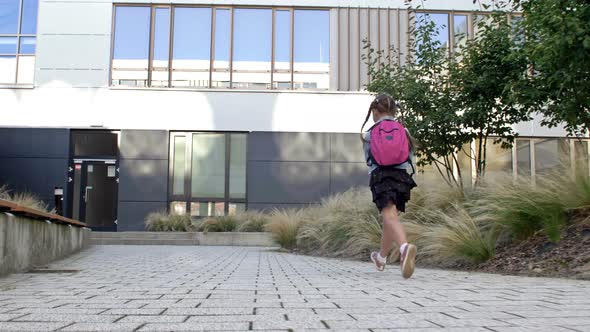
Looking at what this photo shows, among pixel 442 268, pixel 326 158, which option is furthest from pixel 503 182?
pixel 326 158

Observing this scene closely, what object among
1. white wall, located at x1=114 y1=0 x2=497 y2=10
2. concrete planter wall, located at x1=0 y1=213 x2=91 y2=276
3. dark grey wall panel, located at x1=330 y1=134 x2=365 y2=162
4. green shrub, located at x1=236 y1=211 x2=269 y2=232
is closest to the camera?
concrete planter wall, located at x1=0 y1=213 x2=91 y2=276

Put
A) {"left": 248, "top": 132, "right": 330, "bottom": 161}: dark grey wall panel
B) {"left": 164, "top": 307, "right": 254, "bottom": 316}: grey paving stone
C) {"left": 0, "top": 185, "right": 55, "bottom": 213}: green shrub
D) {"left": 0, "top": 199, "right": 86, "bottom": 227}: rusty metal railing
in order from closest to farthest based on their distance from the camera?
{"left": 164, "top": 307, "right": 254, "bottom": 316}: grey paving stone, {"left": 0, "top": 199, "right": 86, "bottom": 227}: rusty metal railing, {"left": 0, "top": 185, "right": 55, "bottom": 213}: green shrub, {"left": 248, "top": 132, "right": 330, "bottom": 161}: dark grey wall panel

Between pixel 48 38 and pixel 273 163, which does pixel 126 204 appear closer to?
pixel 273 163

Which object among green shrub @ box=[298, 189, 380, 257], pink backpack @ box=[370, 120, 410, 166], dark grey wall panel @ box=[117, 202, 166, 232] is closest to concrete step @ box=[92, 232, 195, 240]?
dark grey wall panel @ box=[117, 202, 166, 232]

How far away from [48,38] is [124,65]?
2.86m

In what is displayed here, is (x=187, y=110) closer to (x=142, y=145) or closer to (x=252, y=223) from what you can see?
(x=142, y=145)

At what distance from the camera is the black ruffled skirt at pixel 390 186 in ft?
17.4

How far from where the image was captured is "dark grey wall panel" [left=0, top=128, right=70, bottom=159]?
1997cm

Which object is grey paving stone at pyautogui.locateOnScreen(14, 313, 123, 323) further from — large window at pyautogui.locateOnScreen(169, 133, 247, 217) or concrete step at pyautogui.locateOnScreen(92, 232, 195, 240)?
large window at pyautogui.locateOnScreen(169, 133, 247, 217)

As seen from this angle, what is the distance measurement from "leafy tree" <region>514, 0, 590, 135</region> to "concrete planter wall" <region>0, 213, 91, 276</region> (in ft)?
20.7

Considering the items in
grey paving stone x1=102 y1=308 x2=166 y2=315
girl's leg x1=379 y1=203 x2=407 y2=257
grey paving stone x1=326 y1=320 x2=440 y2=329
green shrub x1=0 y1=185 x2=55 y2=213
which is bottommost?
grey paving stone x1=102 y1=308 x2=166 y2=315

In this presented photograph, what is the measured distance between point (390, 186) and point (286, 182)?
1531 centimetres

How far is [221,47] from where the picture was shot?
21500 millimetres

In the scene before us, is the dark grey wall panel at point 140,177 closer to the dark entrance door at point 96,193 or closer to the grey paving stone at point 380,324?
the dark entrance door at point 96,193
